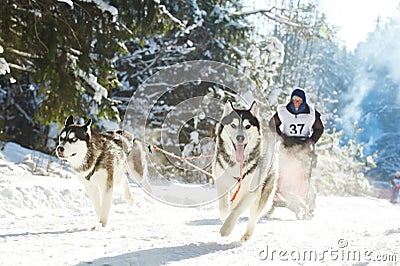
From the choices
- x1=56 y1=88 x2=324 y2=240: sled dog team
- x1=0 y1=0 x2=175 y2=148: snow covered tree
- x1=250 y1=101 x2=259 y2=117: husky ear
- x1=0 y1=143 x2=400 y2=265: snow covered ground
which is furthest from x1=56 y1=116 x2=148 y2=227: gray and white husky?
x1=0 y1=0 x2=175 y2=148: snow covered tree

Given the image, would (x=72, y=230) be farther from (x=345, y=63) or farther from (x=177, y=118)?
(x=345, y=63)

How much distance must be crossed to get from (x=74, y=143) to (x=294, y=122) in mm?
3407

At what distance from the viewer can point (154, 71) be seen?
49.0 ft

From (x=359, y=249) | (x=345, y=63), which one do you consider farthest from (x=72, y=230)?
(x=345, y=63)

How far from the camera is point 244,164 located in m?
4.23

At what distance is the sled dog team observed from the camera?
13.8 ft

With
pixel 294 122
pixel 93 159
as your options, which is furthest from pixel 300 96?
pixel 93 159

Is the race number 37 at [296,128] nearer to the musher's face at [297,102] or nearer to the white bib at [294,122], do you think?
the white bib at [294,122]

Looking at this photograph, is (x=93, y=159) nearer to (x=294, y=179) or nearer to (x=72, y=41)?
(x=294, y=179)

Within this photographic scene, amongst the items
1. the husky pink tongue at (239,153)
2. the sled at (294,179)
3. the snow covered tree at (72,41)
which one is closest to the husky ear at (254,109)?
the husky pink tongue at (239,153)

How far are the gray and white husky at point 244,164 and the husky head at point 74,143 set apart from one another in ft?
5.12

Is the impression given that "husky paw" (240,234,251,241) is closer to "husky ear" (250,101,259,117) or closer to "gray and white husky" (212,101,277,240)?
→ "gray and white husky" (212,101,277,240)

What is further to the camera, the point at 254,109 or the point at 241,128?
the point at 254,109

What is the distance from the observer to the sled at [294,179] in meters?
6.47
